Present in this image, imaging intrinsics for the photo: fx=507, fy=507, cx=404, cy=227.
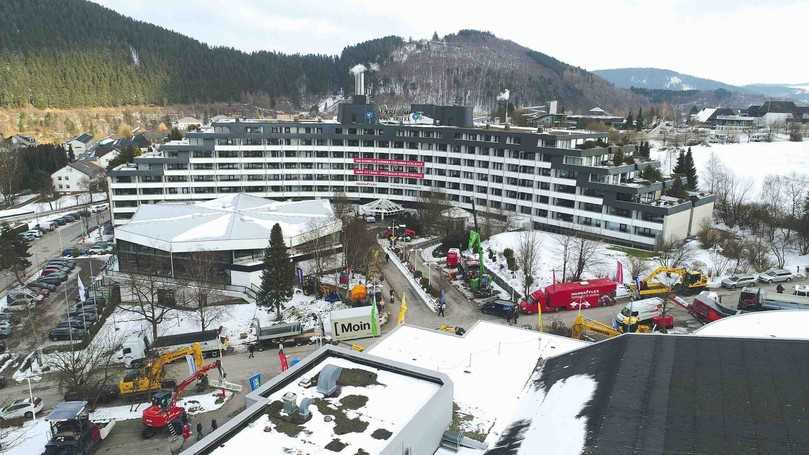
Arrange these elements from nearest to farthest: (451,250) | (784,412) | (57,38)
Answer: (784,412) < (451,250) < (57,38)

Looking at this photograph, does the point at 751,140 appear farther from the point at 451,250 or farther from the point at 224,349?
the point at 224,349

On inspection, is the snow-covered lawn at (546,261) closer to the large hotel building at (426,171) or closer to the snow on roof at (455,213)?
the large hotel building at (426,171)

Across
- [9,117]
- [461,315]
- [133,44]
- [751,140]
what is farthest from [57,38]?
[751,140]

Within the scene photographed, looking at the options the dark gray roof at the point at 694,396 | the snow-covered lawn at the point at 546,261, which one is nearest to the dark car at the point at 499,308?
the snow-covered lawn at the point at 546,261

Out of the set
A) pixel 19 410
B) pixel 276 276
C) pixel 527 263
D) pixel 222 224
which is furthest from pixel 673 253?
pixel 19 410

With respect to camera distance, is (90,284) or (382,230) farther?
(382,230)
